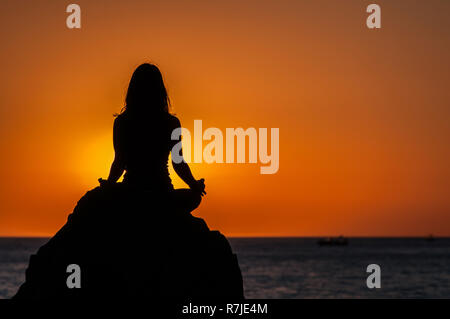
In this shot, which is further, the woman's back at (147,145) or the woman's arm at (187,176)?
the woman's arm at (187,176)

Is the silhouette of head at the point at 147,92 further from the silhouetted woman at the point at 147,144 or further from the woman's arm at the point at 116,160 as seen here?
the woman's arm at the point at 116,160

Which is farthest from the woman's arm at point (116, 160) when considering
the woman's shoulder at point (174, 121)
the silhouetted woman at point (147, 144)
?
the woman's shoulder at point (174, 121)

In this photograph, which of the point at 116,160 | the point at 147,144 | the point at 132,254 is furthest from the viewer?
the point at 116,160

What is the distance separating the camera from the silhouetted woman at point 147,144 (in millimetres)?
8422

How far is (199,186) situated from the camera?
8.72 m

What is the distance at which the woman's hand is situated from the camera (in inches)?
342

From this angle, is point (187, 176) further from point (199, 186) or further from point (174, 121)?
point (174, 121)

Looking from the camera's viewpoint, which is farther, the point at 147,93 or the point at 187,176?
the point at 187,176

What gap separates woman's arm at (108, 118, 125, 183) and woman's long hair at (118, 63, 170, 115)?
243 millimetres

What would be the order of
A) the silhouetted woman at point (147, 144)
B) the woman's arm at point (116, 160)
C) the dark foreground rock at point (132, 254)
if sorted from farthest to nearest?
the woman's arm at point (116, 160), the silhouetted woman at point (147, 144), the dark foreground rock at point (132, 254)

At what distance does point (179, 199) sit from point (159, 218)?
0.30 m

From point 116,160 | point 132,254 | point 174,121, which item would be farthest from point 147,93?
point 132,254

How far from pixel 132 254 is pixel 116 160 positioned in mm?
1076
